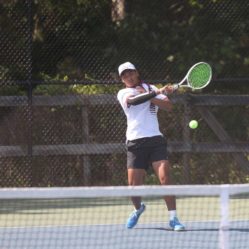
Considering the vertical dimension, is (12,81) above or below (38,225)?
above

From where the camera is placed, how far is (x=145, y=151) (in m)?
8.12

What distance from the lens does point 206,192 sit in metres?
4.89

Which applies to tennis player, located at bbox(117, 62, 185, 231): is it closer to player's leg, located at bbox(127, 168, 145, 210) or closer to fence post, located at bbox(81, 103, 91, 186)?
player's leg, located at bbox(127, 168, 145, 210)

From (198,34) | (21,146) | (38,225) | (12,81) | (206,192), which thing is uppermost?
(198,34)

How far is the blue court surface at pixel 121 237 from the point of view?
23.2 ft

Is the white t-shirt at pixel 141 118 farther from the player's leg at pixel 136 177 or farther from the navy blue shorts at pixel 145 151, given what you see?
the player's leg at pixel 136 177

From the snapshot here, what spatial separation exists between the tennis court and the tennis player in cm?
24

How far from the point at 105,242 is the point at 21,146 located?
15.8ft

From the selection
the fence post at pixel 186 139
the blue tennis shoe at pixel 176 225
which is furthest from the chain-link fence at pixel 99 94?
the blue tennis shoe at pixel 176 225

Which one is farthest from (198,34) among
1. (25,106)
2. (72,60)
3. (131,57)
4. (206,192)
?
(206,192)

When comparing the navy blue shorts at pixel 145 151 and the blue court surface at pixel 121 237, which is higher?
the navy blue shorts at pixel 145 151

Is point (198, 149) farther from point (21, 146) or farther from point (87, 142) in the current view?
point (21, 146)

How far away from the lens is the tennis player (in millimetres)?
7969

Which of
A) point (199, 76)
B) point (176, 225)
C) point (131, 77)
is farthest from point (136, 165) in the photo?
point (199, 76)
